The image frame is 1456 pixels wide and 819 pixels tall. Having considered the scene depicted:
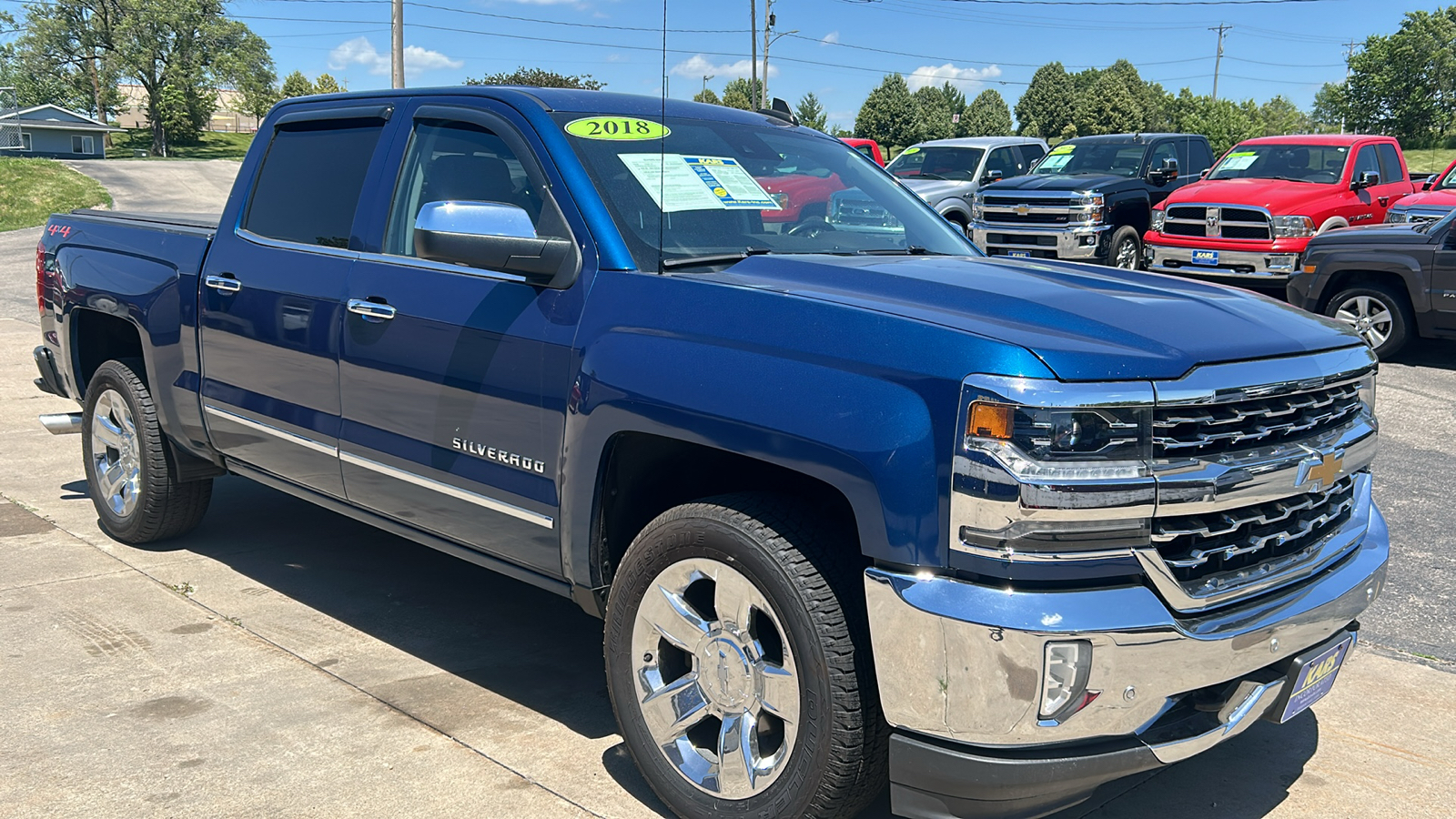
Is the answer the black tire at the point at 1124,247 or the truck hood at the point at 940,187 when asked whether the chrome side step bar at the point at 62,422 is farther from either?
the truck hood at the point at 940,187

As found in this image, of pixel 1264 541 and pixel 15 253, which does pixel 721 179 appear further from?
pixel 15 253

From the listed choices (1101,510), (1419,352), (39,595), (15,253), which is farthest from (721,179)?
(15,253)

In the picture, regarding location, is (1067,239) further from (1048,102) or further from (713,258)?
(1048,102)

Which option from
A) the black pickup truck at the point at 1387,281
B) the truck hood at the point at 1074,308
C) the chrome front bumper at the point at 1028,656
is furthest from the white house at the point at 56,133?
the chrome front bumper at the point at 1028,656

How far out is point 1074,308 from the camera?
2.86m

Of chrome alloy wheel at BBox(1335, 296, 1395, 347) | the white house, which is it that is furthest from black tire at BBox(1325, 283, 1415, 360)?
the white house

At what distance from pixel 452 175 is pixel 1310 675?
292 centimetres

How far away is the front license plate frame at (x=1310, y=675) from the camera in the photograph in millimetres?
2848

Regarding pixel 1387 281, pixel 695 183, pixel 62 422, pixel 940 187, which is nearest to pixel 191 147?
pixel 940 187

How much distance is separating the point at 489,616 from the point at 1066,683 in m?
2.85

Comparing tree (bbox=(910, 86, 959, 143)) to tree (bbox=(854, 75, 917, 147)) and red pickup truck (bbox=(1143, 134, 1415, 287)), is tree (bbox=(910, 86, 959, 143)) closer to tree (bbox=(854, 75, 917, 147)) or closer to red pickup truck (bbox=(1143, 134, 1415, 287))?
tree (bbox=(854, 75, 917, 147))

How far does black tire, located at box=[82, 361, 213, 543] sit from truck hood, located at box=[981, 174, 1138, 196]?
12276 mm

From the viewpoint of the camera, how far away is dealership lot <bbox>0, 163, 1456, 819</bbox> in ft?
10.9

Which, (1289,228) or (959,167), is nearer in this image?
(1289,228)
